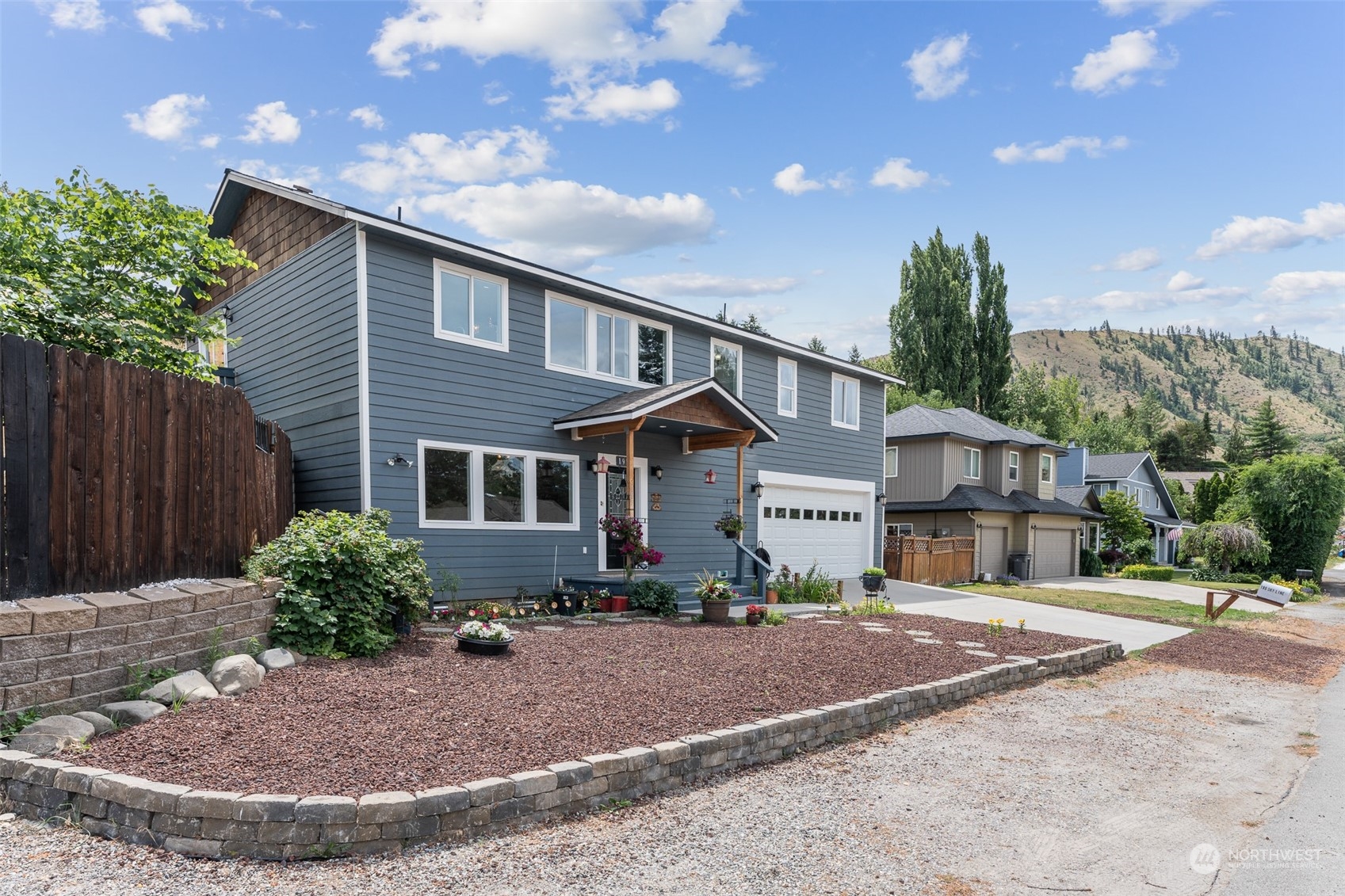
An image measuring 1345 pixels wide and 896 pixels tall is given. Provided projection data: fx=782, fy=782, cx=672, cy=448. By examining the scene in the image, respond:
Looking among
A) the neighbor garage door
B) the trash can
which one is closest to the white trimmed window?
the trash can

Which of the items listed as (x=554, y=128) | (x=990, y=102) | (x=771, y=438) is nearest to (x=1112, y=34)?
(x=990, y=102)

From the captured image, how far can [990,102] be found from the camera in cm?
1484

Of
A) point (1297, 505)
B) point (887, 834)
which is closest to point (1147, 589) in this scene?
point (1297, 505)

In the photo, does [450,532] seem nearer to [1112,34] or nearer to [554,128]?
[554,128]

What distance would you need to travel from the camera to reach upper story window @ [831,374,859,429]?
18922 mm

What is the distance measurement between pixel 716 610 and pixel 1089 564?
25734 millimetres

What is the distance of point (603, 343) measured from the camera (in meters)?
13.6

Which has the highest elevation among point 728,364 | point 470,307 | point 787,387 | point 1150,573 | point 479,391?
point 470,307

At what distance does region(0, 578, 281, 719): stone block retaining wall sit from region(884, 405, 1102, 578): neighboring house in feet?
70.8

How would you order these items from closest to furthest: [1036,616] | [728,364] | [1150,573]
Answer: [1036,616]
[728,364]
[1150,573]

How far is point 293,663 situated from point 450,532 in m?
4.68

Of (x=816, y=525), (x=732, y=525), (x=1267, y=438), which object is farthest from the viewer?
(x=1267, y=438)

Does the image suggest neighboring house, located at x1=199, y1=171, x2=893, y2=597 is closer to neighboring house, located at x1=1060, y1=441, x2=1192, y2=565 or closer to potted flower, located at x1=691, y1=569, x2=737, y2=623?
potted flower, located at x1=691, y1=569, x2=737, y2=623

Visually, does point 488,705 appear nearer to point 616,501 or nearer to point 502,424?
point 502,424
